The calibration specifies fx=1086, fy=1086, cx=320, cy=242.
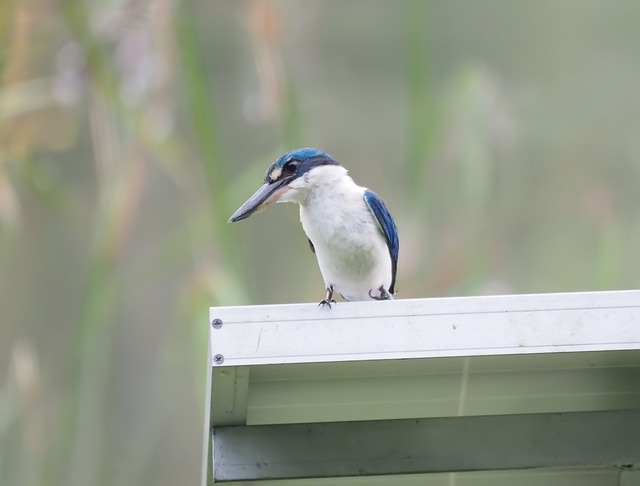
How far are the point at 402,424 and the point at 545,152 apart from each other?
10.3ft

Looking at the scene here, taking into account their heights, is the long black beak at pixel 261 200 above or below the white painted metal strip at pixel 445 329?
above

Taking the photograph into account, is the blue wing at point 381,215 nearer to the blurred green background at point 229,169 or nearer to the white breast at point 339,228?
the white breast at point 339,228

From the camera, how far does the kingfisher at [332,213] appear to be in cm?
258

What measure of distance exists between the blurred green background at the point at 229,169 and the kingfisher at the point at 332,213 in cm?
186

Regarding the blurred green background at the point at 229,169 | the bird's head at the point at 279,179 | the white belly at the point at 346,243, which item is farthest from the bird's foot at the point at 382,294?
the blurred green background at the point at 229,169

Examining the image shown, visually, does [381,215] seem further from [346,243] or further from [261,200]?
[261,200]

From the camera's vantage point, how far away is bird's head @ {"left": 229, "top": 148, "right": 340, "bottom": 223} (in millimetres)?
2537

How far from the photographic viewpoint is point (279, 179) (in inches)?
102

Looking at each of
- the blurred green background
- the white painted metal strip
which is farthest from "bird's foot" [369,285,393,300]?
the blurred green background

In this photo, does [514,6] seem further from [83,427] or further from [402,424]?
[402,424]

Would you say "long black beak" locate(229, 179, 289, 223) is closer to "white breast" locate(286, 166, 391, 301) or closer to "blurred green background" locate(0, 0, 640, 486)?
"white breast" locate(286, 166, 391, 301)

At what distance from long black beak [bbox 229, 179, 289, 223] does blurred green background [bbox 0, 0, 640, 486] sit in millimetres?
1937

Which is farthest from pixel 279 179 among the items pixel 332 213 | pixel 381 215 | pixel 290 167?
pixel 381 215

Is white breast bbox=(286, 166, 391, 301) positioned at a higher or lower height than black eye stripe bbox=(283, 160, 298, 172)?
lower
